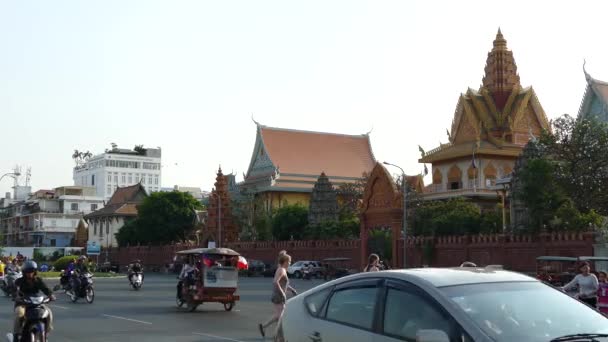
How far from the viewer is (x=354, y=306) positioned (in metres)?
6.46

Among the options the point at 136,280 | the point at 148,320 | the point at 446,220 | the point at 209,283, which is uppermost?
the point at 446,220

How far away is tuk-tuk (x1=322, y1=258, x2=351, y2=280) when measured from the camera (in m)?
46.4

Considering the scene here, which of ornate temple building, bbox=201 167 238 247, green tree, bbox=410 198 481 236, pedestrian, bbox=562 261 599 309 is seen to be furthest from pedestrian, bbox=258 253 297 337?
ornate temple building, bbox=201 167 238 247

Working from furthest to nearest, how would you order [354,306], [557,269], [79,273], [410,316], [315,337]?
[557,269], [79,273], [315,337], [354,306], [410,316]

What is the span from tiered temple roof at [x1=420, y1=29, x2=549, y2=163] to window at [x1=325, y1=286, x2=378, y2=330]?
5912 centimetres

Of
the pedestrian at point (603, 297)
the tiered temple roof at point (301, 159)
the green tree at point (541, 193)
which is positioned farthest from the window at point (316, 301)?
the tiered temple roof at point (301, 159)

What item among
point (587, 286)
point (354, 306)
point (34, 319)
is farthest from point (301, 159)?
point (354, 306)

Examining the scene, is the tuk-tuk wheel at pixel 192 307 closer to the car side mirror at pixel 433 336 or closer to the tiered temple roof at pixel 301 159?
the car side mirror at pixel 433 336

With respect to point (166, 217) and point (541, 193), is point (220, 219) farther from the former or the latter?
point (541, 193)

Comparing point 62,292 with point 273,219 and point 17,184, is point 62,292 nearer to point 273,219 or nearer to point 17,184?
point 273,219

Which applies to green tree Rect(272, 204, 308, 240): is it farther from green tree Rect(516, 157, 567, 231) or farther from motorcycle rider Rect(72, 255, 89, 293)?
motorcycle rider Rect(72, 255, 89, 293)

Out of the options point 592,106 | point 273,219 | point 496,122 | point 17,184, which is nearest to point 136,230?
point 273,219

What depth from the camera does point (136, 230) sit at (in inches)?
3017

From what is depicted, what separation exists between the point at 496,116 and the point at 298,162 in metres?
23.4
